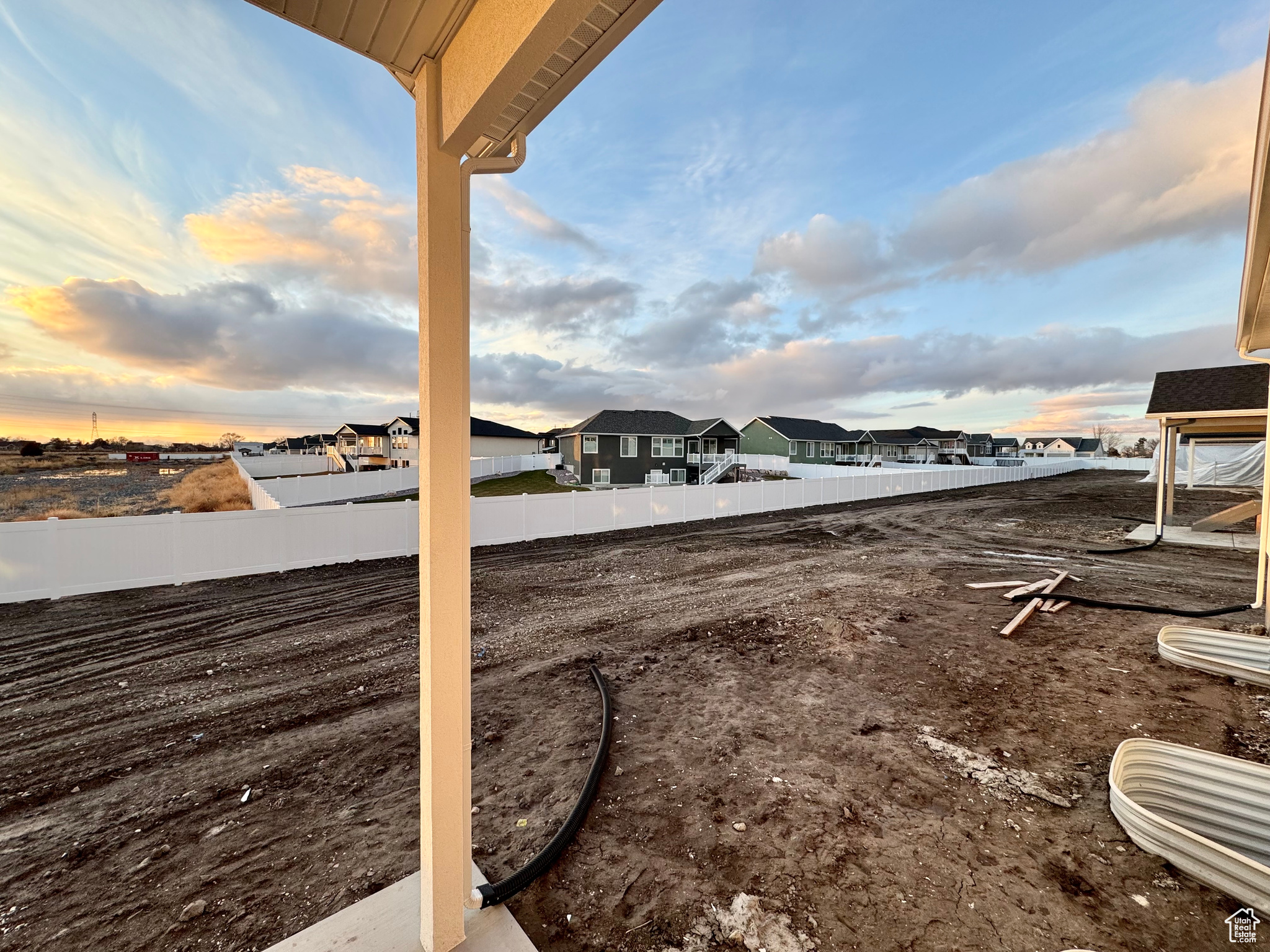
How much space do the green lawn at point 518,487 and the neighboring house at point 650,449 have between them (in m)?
2.31

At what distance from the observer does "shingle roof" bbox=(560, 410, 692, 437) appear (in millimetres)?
29766

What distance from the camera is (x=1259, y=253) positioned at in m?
4.14

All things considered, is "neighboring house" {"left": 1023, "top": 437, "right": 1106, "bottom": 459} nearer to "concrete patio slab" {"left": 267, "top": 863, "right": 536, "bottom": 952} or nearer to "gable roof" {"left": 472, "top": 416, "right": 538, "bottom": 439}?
"gable roof" {"left": 472, "top": 416, "right": 538, "bottom": 439}

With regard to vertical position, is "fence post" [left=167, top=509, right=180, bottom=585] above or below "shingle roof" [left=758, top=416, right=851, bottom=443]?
below

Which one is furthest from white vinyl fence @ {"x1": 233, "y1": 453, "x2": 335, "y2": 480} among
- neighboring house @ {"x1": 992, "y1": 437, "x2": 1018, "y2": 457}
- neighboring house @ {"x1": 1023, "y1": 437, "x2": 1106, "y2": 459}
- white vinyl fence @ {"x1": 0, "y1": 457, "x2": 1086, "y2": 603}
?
neighboring house @ {"x1": 1023, "y1": 437, "x2": 1106, "y2": 459}

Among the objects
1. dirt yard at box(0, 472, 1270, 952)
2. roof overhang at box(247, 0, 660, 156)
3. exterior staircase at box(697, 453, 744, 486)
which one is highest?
roof overhang at box(247, 0, 660, 156)

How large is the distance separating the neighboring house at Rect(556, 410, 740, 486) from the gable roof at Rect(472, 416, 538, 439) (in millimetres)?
20912

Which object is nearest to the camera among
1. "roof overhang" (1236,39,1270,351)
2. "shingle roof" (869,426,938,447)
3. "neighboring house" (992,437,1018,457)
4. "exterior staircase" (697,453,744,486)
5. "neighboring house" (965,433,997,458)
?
"roof overhang" (1236,39,1270,351)

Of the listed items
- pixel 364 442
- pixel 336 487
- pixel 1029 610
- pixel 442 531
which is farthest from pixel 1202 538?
pixel 364 442

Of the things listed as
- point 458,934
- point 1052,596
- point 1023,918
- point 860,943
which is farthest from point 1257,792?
point 1052,596

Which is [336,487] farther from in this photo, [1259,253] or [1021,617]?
[1259,253]

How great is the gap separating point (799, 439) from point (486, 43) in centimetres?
4520

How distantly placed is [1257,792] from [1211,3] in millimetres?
6171

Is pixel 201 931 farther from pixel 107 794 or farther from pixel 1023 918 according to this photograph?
pixel 1023 918
